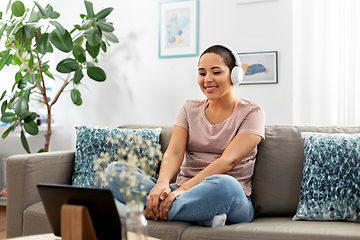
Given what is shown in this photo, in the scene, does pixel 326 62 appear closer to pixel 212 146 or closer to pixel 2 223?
pixel 212 146

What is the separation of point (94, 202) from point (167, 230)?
Answer: 0.67 metres

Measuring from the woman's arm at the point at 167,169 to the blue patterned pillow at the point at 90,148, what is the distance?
20 centimetres

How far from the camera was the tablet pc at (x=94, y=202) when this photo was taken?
2.89ft

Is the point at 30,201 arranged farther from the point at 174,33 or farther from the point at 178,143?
the point at 174,33

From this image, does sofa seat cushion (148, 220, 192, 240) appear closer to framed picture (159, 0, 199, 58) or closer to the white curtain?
the white curtain

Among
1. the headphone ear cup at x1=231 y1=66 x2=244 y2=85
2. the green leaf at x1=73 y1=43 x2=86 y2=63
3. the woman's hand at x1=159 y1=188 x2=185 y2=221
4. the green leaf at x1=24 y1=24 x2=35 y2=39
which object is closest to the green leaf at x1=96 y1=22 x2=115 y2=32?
the green leaf at x1=73 y1=43 x2=86 y2=63

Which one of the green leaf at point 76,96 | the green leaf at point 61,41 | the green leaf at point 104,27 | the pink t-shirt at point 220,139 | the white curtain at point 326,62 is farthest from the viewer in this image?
the green leaf at point 76,96

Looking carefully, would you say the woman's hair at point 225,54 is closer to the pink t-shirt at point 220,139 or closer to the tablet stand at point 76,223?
the pink t-shirt at point 220,139

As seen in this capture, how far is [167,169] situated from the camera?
1.80 meters

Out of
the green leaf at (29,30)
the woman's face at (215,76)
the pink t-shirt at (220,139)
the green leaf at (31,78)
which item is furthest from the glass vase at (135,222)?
the green leaf at (31,78)

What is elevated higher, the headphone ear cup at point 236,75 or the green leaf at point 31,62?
the green leaf at point 31,62

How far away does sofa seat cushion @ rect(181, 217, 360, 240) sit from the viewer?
54.6 inches

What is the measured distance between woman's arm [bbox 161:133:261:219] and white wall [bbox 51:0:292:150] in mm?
832

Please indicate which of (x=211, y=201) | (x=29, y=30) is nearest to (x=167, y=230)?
(x=211, y=201)
